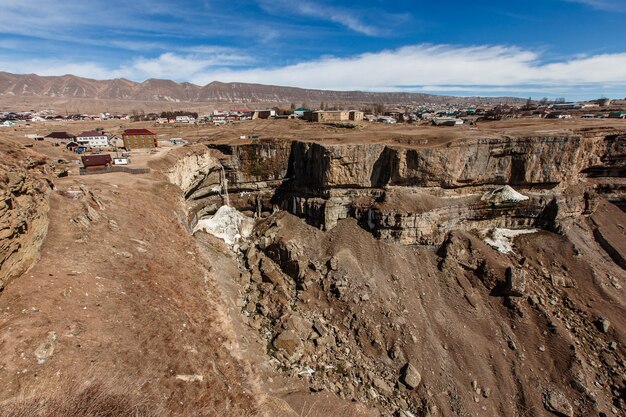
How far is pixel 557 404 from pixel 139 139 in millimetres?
59229

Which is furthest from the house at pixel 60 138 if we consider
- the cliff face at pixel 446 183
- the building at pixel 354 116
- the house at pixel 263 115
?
the building at pixel 354 116

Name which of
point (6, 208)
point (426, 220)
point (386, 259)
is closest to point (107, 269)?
point (6, 208)

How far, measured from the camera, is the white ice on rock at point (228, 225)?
3925cm

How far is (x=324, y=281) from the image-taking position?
3209cm

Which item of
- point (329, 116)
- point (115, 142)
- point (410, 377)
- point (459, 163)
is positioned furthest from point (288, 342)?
point (329, 116)

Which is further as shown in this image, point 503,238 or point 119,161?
point 503,238

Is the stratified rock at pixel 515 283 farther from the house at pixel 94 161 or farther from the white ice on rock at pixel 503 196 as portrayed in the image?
the house at pixel 94 161

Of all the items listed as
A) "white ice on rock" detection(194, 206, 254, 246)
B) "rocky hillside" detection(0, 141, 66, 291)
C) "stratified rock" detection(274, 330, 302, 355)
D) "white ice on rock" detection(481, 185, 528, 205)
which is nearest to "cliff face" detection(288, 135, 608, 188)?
"white ice on rock" detection(481, 185, 528, 205)

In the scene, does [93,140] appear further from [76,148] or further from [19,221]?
[19,221]

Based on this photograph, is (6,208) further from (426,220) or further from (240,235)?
(426,220)

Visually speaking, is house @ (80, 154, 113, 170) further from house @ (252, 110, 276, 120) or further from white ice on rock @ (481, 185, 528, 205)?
house @ (252, 110, 276, 120)

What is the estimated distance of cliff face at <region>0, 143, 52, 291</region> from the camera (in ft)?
42.9

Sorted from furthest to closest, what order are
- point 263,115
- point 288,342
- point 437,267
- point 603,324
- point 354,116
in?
point 263,115
point 354,116
point 437,267
point 603,324
point 288,342

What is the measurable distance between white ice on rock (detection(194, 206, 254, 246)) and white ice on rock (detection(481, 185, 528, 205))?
32.2 m
